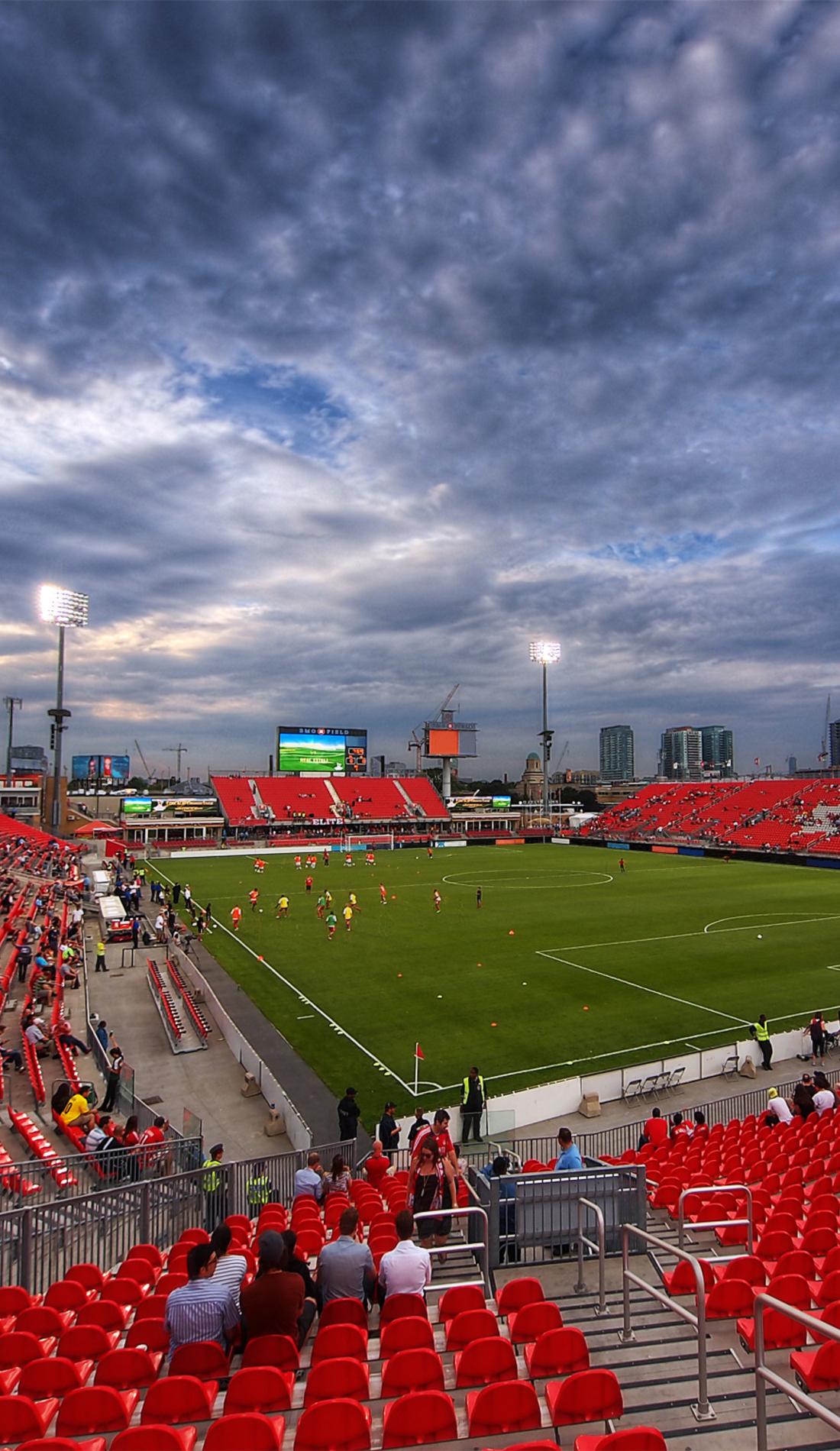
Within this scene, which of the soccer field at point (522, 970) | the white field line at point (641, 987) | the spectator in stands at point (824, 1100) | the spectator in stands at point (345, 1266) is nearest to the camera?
the spectator in stands at point (345, 1266)

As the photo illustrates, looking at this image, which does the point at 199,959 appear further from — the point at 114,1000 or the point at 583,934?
the point at 583,934

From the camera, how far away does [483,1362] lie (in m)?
5.33

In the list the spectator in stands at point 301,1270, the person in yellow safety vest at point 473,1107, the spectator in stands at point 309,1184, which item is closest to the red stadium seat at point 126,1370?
the spectator in stands at point 301,1270

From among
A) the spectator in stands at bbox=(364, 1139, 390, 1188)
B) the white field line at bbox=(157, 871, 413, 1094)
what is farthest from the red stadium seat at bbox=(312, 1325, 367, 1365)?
the white field line at bbox=(157, 871, 413, 1094)

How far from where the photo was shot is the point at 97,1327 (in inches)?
241

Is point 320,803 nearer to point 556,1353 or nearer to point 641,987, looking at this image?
point 641,987

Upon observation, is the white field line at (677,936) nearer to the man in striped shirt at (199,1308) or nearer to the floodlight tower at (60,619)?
the man in striped shirt at (199,1308)

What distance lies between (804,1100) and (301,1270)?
12.4 metres

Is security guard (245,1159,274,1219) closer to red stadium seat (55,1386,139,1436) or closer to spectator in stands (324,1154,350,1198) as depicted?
spectator in stands (324,1154,350,1198)

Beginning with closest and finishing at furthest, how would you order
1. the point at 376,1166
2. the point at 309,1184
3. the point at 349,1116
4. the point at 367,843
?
the point at 309,1184 < the point at 376,1166 < the point at 349,1116 < the point at 367,843

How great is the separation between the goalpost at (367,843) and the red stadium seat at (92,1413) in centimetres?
7663

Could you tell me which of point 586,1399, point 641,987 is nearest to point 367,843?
point 641,987

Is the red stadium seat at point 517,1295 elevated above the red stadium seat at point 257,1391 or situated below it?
below

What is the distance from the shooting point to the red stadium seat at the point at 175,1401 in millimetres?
5039
